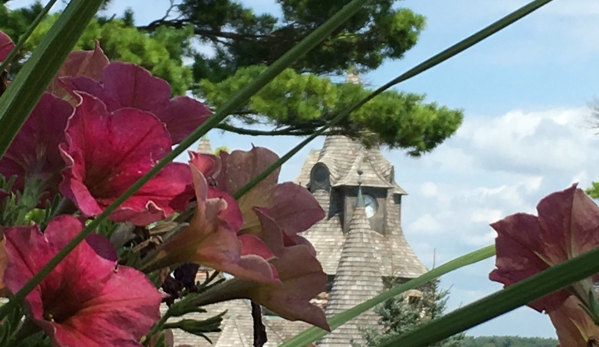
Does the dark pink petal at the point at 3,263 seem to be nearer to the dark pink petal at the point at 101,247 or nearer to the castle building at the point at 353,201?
the dark pink petal at the point at 101,247

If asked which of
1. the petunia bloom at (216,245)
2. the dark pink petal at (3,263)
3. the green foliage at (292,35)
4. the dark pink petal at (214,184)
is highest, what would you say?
the green foliage at (292,35)

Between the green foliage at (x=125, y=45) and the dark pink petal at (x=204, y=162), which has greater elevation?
the green foliage at (x=125, y=45)

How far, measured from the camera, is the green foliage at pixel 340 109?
16.2 feet

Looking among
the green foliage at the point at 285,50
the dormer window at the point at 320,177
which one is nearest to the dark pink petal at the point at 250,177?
the green foliage at the point at 285,50

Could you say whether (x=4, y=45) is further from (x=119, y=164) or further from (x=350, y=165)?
(x=350, y=165)

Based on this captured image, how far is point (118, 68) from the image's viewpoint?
25 centimetres

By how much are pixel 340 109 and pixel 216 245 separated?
4.93 m

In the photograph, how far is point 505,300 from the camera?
17 cm

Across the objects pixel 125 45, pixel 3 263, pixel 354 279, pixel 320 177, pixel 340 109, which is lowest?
pixel 3 263

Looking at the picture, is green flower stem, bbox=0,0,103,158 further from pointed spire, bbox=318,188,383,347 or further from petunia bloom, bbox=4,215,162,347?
pointed spire, bbox=318,188,383,347

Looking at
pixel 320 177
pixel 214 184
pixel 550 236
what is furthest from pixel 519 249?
pixel 320 177

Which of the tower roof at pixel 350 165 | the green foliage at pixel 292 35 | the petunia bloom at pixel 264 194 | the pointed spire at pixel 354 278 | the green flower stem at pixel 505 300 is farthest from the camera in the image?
the tower roof at pixel 350 165

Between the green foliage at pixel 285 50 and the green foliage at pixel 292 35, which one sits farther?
the green foliage at pixel 292 35

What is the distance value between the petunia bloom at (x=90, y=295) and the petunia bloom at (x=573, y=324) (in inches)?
6.3
